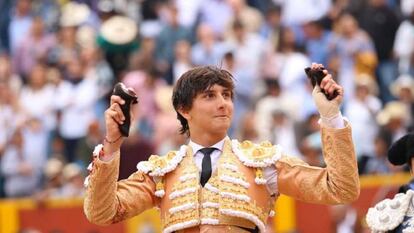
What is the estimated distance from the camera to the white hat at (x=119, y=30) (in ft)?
50.3

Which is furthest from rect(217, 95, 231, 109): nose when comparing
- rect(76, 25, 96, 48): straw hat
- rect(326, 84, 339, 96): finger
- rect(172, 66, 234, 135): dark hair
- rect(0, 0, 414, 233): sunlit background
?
rect(76, 25, 96, 48): straw hat

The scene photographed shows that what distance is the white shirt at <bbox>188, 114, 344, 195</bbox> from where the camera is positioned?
6.51m

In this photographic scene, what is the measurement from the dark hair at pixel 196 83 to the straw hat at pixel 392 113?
650cm

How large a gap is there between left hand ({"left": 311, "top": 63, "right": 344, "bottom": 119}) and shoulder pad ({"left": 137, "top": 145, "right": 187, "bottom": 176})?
0.82m

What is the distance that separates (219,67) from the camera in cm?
697

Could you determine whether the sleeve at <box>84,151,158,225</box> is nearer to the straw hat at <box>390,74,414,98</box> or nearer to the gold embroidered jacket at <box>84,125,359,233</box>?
the gold embroidered jacket at <box>84,125,359,233</box>

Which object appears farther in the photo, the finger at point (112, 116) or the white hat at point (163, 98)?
the white hat at point (163, 98)

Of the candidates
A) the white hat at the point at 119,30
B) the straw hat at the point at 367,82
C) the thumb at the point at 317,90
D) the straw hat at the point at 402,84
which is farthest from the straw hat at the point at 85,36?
the thumb at the point at 317,90

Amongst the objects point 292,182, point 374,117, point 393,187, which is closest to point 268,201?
point 292,182

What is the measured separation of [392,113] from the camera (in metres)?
13.3

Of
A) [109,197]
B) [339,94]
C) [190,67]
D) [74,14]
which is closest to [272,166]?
[339,94]

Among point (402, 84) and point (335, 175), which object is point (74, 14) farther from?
point (335, 175)

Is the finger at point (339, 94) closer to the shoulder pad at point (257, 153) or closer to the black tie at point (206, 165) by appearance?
the shoulder pad at point (257, 153)

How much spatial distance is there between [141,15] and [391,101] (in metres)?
3.53
